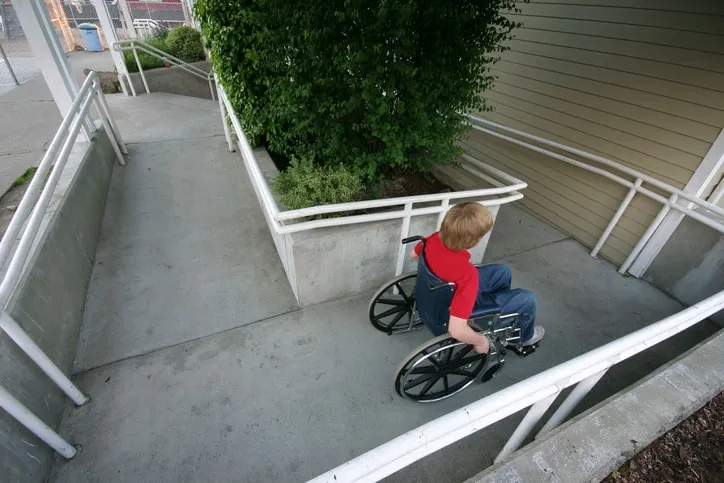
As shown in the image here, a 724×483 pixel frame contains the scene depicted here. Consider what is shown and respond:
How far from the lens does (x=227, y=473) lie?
166 cm

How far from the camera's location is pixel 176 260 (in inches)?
115

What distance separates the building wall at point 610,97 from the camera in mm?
2621

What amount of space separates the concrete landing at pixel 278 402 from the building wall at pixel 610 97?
141 cm

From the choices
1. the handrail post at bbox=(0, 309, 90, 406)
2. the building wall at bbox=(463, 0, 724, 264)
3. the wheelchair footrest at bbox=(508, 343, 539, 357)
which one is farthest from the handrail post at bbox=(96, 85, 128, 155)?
the wheelchair footrest at bbox=(508, 343, 539, 357)

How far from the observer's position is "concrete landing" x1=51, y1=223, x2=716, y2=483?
66.9 inches

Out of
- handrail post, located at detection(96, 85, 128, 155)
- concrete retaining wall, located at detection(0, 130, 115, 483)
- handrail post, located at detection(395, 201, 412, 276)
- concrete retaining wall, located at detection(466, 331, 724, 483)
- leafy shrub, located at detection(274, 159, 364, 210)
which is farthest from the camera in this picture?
handrail post, located at detection(96, 85, 128, 155)

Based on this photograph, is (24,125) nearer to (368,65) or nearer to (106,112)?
(106,112)

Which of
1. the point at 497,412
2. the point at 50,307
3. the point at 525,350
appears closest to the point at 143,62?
the point at 50,307

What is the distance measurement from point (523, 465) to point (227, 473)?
4.51ft

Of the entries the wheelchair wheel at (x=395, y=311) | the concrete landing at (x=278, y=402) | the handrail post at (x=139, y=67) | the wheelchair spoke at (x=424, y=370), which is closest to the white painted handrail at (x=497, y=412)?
the wheelchair spoke at (x=424, y=370)

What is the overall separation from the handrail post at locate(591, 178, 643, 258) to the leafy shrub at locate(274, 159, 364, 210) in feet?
8.36

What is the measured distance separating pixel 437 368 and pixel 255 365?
115cm

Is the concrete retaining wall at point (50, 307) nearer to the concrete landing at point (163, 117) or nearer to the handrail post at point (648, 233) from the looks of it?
the concrete landing at point (163, 117)

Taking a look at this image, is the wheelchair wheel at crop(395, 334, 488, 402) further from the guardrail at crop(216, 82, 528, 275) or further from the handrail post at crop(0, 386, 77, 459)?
the handrail post at crop(0, 386, 77, 459)
